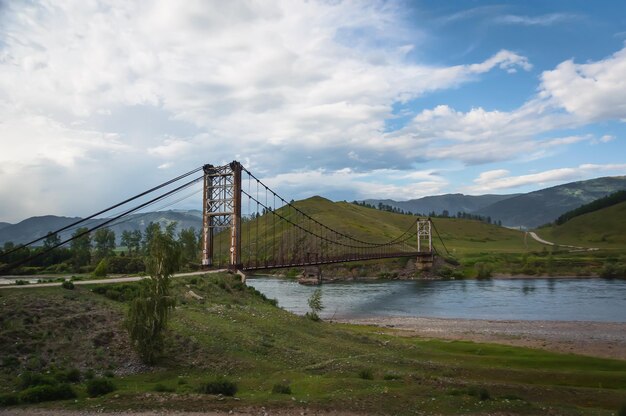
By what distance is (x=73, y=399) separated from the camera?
17062mm

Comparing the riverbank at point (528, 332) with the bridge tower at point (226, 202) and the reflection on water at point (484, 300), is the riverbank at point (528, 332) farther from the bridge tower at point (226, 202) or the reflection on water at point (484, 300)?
the bridge tower at point (226, 202)

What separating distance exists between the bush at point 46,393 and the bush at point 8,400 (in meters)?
0.16

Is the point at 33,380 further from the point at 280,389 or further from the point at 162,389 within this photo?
the point at 280,389

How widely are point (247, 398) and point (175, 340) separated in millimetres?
9476

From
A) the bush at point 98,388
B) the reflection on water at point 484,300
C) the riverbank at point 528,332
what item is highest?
the bush at point 98,388

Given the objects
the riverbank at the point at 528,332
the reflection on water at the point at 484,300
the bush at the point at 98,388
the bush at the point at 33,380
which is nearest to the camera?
the bush at the point at 98,388

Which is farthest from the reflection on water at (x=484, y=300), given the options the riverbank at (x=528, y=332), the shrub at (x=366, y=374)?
the shrub at (x=366, y=374)

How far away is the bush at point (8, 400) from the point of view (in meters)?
16.1

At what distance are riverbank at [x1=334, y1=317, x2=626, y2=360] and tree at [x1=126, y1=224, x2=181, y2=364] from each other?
94.4 feet

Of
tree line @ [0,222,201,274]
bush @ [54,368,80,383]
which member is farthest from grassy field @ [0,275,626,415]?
tree line @ [0,222,201,274]

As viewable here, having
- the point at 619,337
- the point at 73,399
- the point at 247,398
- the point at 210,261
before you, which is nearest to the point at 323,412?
the point at 247,398

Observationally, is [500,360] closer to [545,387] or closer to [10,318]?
[545,387]

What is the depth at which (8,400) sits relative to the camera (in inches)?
639

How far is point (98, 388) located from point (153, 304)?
609 cm
